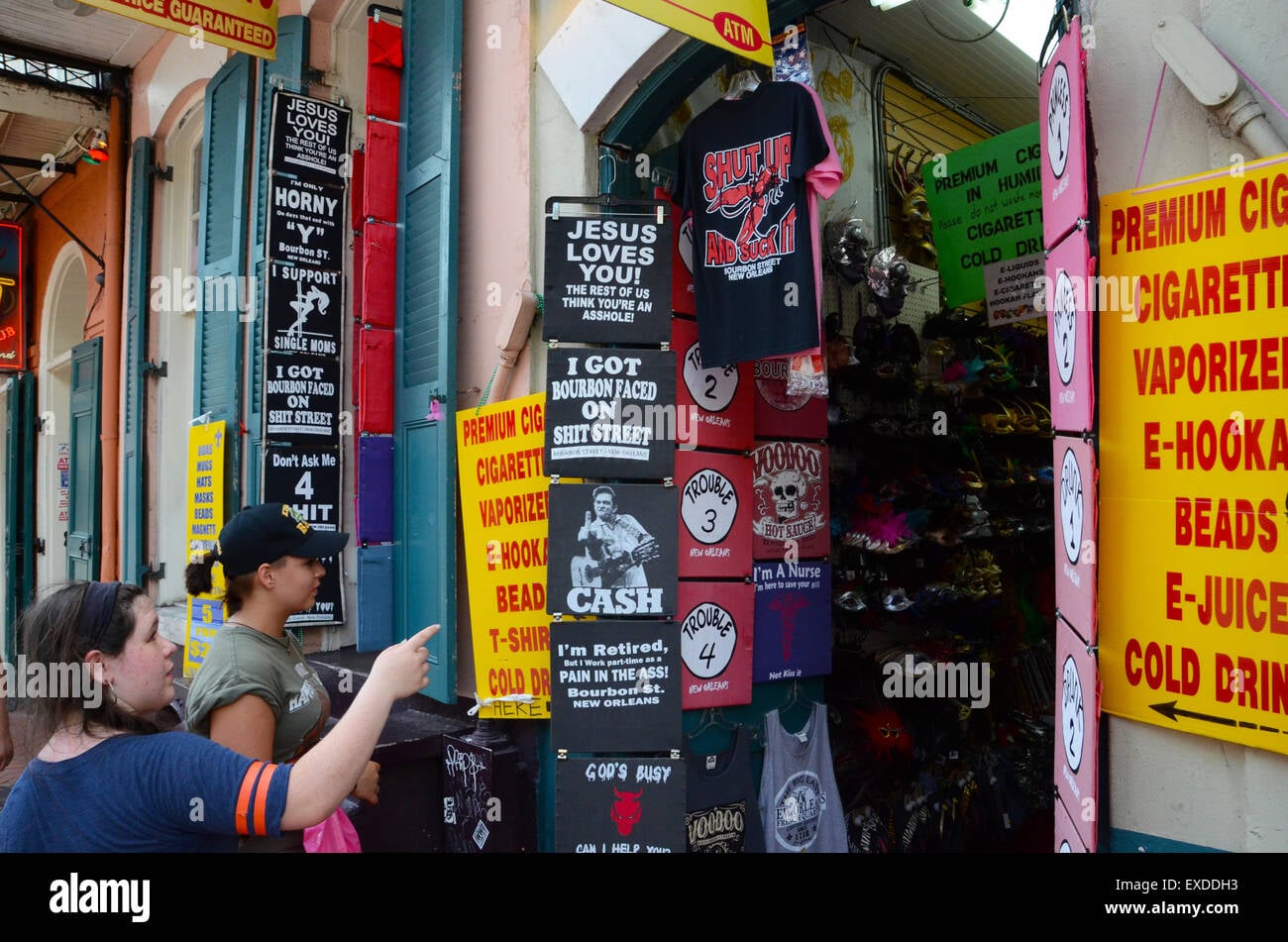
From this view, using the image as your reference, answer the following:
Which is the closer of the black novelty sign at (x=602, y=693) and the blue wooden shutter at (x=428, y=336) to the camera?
the black novelty sign at (x=602, y=693)

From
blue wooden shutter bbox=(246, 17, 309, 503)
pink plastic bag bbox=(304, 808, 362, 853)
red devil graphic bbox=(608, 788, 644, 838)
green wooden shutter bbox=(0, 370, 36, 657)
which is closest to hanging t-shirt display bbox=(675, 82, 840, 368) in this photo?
red devil graphic bbox=(608, 788, 644, 838)

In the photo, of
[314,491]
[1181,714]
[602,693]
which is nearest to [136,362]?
[314,491]

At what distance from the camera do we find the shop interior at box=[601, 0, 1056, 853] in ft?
17.1

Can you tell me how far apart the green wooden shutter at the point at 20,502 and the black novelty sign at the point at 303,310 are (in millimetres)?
7116

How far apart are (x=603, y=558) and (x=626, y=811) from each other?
1.16m

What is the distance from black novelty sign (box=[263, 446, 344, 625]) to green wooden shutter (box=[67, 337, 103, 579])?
398cm

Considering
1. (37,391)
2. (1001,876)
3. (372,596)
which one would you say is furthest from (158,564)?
(1001,876)

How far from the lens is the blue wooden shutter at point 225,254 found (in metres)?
6.39

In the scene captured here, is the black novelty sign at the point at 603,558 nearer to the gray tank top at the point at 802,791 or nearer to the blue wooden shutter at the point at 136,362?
the gray tank top at the point at 802,791

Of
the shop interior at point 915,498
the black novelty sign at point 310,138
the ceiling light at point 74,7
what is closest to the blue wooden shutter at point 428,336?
the black novelty sign at point 310,138

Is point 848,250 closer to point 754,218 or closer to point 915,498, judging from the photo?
point 915,498

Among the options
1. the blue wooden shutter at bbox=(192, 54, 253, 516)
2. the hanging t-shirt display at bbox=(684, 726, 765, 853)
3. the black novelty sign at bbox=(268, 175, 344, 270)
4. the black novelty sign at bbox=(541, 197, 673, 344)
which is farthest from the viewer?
the blue wooden shutter at bbox=(192, 54, 253, 516)

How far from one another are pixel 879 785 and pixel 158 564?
6.34 meters

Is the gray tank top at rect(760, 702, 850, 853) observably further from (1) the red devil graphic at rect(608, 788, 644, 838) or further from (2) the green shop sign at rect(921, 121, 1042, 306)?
(2) the green shop sign at rect(921, 121, 1042, 306)
